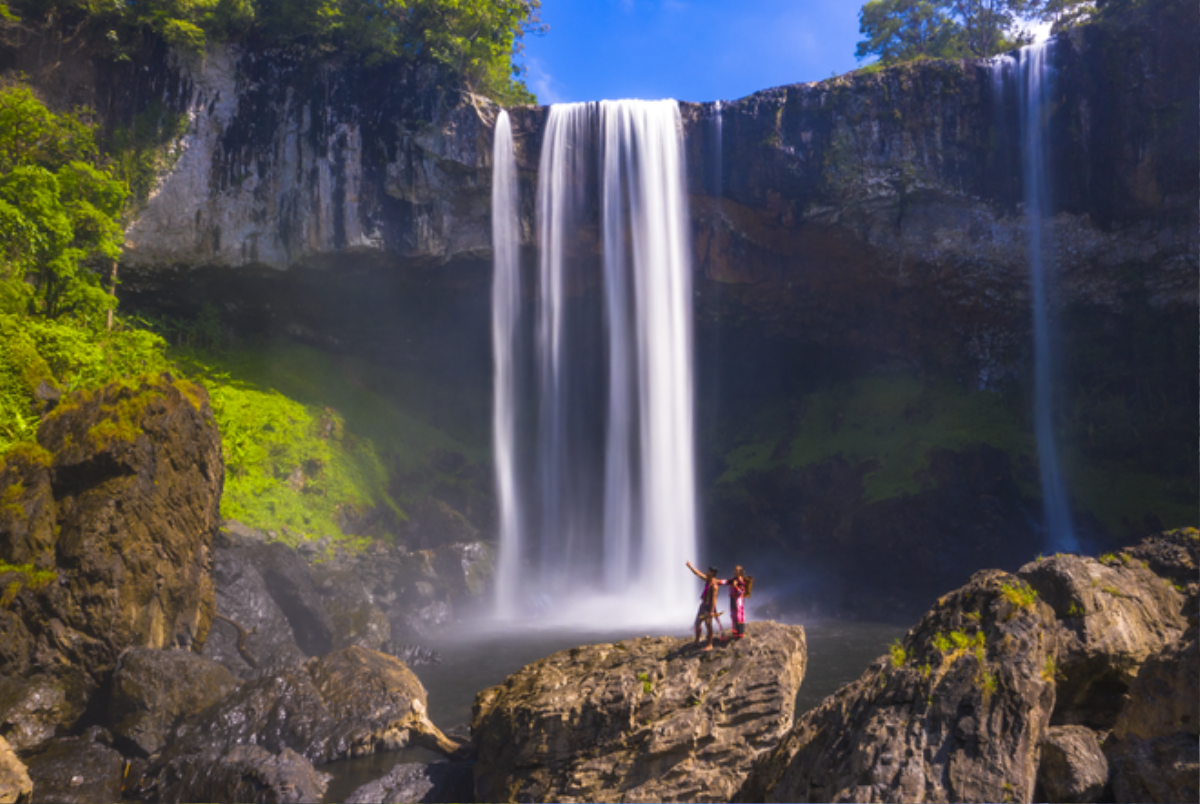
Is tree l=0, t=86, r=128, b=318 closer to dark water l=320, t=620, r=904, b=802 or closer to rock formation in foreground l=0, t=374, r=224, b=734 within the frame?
rock formation in foreground l=0, t=374, r=224, b=734

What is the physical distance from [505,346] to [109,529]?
1862 cm

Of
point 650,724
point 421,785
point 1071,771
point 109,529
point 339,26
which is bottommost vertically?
point 421,785

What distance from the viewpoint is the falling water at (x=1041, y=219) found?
2520 cm

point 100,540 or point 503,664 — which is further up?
point 100,540

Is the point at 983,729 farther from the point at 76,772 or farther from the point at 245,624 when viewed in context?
the point at 245,624

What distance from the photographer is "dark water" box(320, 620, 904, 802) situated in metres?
11.0

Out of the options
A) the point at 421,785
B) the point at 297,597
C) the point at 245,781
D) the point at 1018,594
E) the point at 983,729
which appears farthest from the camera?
the point at 297,597

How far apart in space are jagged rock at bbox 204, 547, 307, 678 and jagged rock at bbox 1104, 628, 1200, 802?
49.0 feet

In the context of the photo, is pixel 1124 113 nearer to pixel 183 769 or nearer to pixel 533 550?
pixel 533 550

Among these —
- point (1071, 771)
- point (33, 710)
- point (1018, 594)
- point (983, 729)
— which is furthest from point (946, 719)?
point (33, 710)

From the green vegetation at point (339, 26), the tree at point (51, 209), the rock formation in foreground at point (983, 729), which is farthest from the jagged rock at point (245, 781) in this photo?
the green vegetation at point (339, 26)

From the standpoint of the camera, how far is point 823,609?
81.8 feet

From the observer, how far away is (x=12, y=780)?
26.8 ft

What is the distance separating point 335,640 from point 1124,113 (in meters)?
31.6
